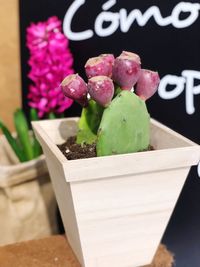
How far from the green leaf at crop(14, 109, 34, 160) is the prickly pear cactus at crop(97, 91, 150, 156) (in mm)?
392

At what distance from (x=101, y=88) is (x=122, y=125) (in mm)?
72

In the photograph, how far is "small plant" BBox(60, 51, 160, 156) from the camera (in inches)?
28.4

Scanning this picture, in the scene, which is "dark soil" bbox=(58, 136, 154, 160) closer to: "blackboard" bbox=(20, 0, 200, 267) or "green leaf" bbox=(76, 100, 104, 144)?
"green leaf" bbox=(76, 100, 104, 144)

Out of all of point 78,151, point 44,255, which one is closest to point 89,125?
point 78,151

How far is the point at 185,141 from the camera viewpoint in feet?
2.62

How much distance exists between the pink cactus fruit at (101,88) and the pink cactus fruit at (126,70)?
0.08 feet

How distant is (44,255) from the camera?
87 cm

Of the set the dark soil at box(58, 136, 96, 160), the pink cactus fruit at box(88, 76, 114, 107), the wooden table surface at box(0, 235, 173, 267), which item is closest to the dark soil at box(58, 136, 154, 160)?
the dark soil at box(58, 136, 96, 160)

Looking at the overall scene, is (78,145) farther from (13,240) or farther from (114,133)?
(13,240)

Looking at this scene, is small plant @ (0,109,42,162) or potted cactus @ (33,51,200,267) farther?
small plant @ (0,109,42,162)

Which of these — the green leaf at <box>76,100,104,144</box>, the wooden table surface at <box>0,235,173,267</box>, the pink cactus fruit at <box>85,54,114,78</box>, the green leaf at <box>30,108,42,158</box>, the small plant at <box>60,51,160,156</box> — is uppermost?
the pink cactus fruit at <box>85,54,114,78</box>

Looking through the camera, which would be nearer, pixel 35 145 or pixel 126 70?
pixel 126 70

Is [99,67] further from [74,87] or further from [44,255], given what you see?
[44,255]

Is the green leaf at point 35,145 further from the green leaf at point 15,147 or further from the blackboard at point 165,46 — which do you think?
the blackboard at point 165,46
